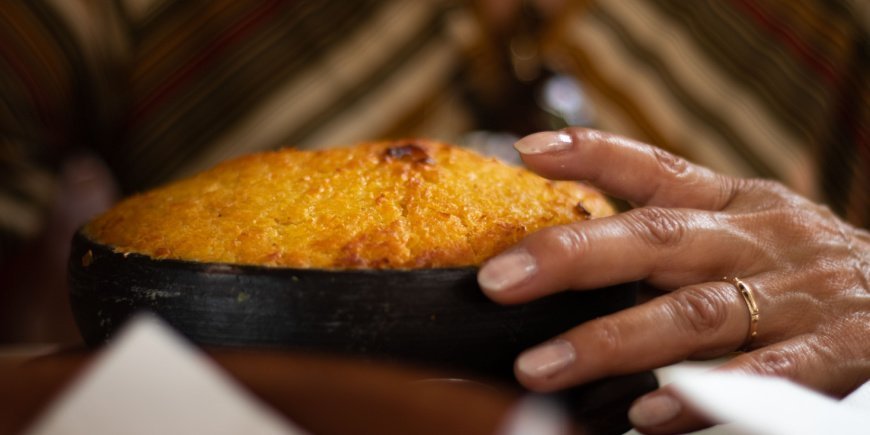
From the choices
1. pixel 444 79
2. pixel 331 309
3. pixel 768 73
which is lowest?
pixel 444 79

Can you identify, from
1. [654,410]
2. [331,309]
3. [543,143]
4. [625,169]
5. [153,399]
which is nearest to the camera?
[153,399]

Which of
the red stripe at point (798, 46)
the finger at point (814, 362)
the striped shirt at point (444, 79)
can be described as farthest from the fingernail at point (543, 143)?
the red stripe at point (798, 46)

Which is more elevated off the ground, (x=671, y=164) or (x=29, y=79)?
(x=671, y=164)

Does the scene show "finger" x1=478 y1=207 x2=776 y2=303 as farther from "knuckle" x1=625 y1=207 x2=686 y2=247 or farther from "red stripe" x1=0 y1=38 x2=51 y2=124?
"red stripe" x1=0 y1=38 x2=51 y2=124

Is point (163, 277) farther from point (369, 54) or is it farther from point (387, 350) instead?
point (369, 54)

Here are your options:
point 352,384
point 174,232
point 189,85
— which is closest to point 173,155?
point 189,85

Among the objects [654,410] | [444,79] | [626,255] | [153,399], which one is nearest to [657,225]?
[626,255]

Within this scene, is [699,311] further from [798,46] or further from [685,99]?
[798,46]

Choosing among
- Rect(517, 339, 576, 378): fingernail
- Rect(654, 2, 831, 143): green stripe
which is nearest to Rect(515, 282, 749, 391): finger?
Rect(517, 339, 576, 378): fingernail
